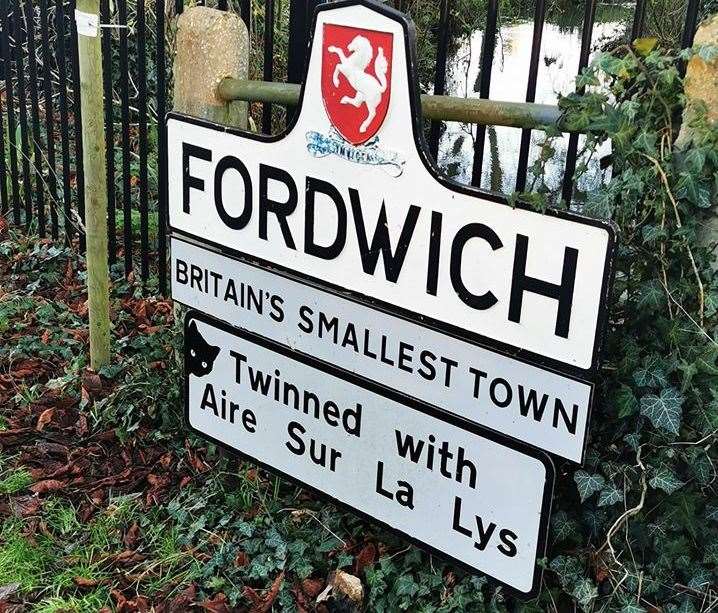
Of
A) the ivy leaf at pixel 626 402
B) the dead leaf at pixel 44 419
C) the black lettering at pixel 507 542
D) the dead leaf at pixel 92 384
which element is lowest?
the dead leaf at pixel 44 419

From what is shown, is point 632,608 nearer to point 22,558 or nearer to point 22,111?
point 22,558

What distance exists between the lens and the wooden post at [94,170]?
3213mm

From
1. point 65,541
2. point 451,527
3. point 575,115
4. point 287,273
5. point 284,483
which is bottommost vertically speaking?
point 65,541

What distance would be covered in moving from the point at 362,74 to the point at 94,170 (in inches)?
64.2

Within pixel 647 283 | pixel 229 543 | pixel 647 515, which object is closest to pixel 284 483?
pixel 229 543

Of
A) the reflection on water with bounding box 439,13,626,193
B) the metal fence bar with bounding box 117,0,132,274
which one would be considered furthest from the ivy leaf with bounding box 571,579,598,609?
the reflection on water with bounding box 439,13,626,193

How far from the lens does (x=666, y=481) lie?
78.9 inches

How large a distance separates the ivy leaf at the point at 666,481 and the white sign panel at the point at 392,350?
0.25 metres

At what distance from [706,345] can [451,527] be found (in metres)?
0.73

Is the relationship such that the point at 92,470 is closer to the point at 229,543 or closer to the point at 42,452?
the point at 42,452

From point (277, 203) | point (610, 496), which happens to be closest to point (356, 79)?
point (277, 203)

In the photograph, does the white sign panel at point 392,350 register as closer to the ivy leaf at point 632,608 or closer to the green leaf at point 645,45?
the ivy leaf at point 632,608

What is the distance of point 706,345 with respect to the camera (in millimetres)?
1926

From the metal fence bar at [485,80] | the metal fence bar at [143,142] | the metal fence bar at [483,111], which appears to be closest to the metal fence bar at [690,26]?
the metal fence bar at [483,111]
